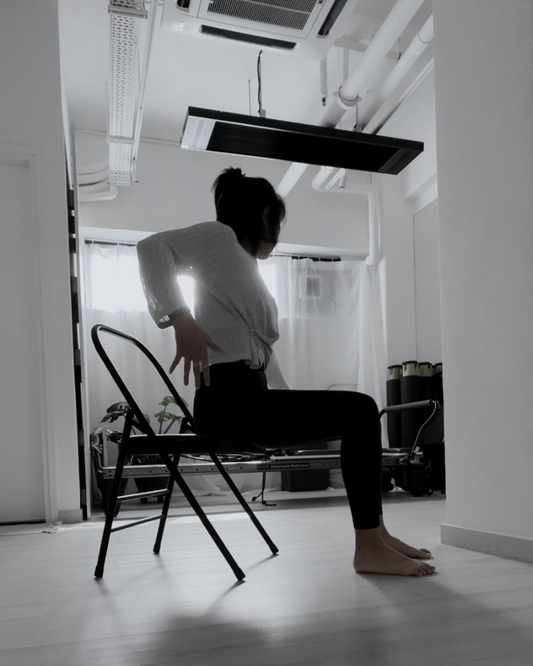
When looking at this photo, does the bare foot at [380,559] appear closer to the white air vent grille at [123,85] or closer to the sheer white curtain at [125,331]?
the white air vent grille at [123,85]

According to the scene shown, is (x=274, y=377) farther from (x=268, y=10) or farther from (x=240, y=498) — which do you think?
(x=268, y=10)

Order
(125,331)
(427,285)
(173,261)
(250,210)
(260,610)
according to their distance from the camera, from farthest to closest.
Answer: (427,285) → (125,331) → (250,210) → (173,261) → (260,610)

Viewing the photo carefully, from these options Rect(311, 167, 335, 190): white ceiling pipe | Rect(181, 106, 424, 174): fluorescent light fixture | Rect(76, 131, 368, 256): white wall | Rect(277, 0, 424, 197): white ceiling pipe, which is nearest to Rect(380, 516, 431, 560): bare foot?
Rect(181, 106, 424, 174): fluorescent light fixture

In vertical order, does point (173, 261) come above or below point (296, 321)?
above

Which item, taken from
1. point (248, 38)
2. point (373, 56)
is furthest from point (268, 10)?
point (373, 56)

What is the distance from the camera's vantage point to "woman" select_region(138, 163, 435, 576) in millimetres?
1587

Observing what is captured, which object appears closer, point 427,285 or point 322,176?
point 322,176

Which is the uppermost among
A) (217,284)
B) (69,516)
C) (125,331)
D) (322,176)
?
(322,176)

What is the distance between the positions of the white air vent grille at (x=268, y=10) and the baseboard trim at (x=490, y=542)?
2432mm

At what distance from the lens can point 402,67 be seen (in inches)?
150

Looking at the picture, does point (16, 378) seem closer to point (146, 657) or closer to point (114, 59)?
point (114, 59)

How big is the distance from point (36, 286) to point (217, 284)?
2.24 metres

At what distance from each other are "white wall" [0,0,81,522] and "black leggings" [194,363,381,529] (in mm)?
2084

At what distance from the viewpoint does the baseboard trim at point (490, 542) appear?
1.92 meters
